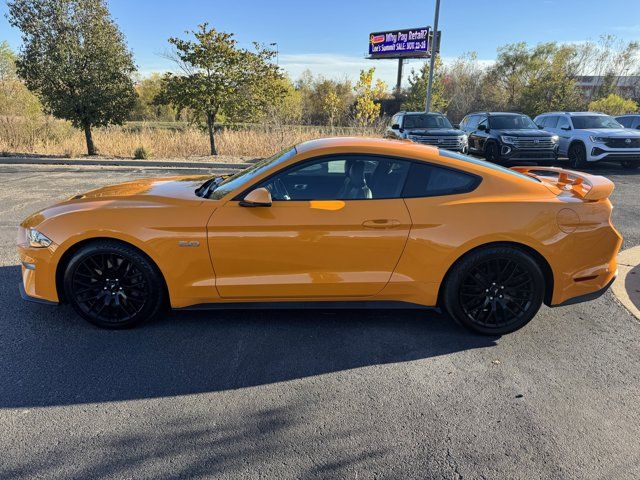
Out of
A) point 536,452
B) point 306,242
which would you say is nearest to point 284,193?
point 306,242

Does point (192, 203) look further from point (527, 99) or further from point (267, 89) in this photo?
point (527, 99)

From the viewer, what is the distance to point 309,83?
4550cm

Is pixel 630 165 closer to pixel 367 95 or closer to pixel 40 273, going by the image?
pixel 367 95

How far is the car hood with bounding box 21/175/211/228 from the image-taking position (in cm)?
344

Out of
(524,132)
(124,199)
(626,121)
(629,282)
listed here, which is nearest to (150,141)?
(524,132)

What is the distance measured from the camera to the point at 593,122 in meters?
14.2

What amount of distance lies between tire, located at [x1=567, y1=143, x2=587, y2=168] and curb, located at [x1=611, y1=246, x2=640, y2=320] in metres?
9.49

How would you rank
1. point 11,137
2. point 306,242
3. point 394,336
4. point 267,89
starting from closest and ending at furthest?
point 306,242 < point 394,336 < point 267,89 < point 11,137

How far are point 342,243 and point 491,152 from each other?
12.7 m

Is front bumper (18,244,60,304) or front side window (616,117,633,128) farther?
front side window (616,117,633,128)

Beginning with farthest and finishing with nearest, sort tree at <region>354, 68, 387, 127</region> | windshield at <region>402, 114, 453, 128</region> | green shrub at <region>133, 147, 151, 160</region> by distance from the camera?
tree at <region>354, 68, 387, 127</region>
green shrub at <region>133, 147, 151, 160</region>
windshield at <region>402, 114, 453, 128</region>

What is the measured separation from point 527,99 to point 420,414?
39.0 m

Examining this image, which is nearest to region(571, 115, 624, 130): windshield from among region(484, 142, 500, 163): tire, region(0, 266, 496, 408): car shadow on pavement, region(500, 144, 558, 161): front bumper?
region(500, 144, 558, 161): front bumper

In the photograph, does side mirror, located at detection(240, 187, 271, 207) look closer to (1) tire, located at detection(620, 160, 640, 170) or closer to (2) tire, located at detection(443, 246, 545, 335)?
(2) tire, located at detection(443, 246, 545, 335)
